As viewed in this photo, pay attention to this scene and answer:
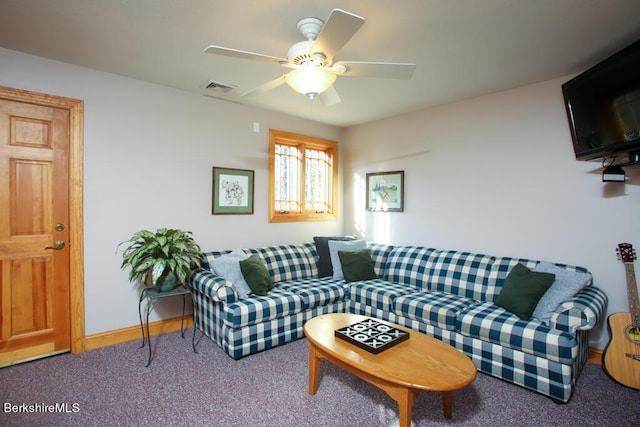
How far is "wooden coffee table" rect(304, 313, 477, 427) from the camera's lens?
171 centimetres

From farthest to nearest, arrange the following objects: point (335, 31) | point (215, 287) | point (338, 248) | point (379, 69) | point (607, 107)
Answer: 1. point (338, 248)
2. point (215, 287)
3. point (607, 107)
4. point (379, 69)
5. point (335, 31)

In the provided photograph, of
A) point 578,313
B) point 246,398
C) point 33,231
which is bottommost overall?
point 246,398

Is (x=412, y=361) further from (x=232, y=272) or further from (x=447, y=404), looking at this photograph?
(x=232, y=272)

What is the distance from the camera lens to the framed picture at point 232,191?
12.2 feet

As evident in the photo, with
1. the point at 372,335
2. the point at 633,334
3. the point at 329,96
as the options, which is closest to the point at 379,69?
the point at 329,96

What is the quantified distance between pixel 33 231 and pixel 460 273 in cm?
389

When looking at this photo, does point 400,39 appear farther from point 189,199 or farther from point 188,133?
point 189,199

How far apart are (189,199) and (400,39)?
2560 mm

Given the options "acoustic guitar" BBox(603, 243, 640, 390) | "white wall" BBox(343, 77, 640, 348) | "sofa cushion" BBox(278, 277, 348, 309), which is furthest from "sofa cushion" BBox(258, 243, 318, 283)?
"acoustic guitar" BBox(603, 243, 640, 390)

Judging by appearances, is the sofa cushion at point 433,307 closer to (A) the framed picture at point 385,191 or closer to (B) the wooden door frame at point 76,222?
(A) the framed picture at point 385,191

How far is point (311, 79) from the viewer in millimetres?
2008

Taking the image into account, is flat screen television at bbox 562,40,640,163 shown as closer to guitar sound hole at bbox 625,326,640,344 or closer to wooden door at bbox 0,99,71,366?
guitar sound hole at bbox 625,326,640,344

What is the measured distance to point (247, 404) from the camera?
218cm

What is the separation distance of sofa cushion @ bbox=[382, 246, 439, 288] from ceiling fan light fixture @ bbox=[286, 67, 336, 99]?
2360mm
